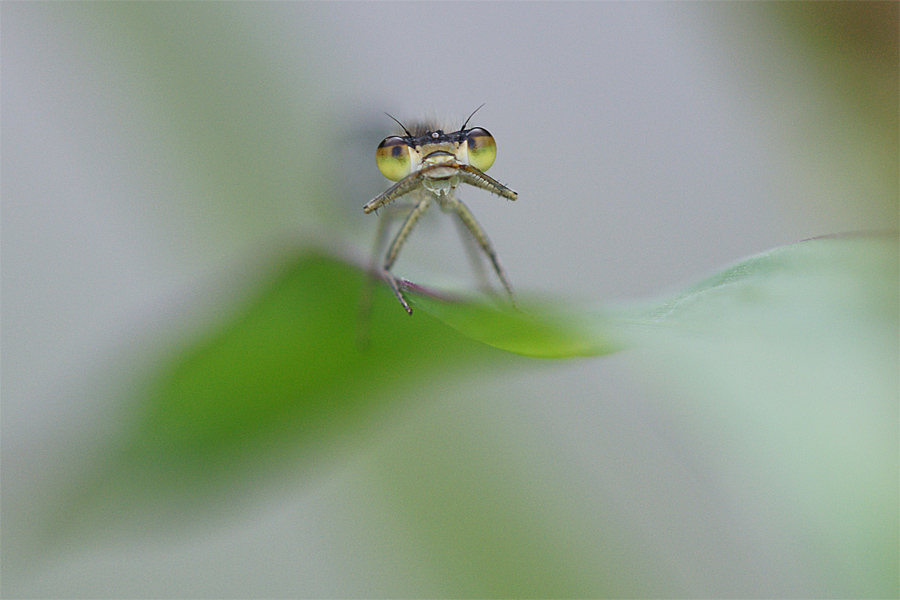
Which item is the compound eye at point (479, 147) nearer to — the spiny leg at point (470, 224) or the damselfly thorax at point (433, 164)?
the damselfly thorax at point (433, 164)

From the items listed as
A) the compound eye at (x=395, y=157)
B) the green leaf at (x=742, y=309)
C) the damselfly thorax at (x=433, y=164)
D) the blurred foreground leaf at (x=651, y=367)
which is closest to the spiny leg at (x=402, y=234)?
the damselfly thorax at (x=433, y=164)

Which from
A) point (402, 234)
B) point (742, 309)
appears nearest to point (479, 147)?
point (402, 234)

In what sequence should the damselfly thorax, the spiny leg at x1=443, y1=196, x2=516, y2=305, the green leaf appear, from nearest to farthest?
the green leaf, the damselfly thorax, the spiny leg at x1=443, y1=196, x2=516, y2=305

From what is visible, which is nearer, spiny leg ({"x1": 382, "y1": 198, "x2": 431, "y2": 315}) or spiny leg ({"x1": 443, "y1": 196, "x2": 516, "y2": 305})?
spiny leg ({"x1": 382, "y1": 198, "x2": 431, "y2": 315})

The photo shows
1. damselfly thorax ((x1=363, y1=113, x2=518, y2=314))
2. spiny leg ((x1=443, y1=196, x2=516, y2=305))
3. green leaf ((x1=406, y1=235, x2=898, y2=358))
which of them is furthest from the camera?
spiny leg ((x1=443, y1=196, x2=516, y2=305))

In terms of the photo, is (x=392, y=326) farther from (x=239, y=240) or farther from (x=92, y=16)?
(x=92, y=16)

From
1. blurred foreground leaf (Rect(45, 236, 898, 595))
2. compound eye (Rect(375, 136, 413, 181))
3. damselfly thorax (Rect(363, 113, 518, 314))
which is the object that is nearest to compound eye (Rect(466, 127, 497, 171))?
damselfly thorax (Rect(363, 113, 518, 314))

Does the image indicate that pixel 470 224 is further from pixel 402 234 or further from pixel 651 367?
pixel 651 367

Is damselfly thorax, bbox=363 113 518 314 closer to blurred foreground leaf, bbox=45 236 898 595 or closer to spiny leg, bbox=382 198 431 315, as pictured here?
spiny leg, bbox=382 198 431 315
